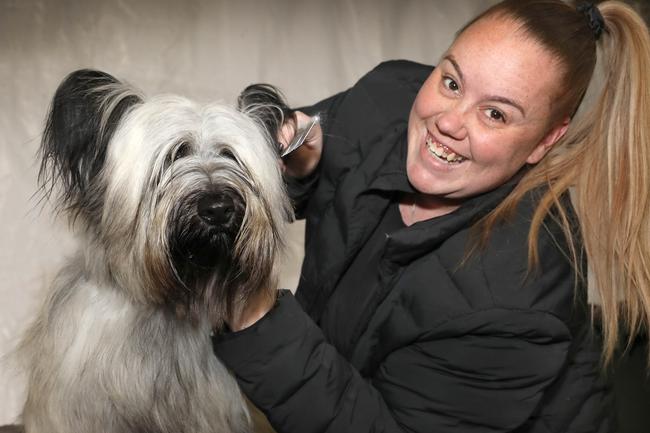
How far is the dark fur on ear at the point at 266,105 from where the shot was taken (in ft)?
6.59

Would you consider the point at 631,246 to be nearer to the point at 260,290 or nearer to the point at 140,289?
the point at 260,290

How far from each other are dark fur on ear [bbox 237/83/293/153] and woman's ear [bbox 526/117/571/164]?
0.70m

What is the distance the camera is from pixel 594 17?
6.64 ft

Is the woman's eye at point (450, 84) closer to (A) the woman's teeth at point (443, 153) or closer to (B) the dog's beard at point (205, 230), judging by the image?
(A) the woman's teeth at point (443, 153)

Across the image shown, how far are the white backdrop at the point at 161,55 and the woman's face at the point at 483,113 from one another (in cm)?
131

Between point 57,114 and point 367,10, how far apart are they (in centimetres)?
229

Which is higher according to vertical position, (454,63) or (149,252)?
(454,63)

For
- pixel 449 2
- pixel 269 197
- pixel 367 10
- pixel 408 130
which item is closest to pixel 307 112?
pixel 408 130

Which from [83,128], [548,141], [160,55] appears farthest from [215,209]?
[160,55]

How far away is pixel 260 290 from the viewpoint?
75.4 inches

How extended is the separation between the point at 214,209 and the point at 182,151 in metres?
0.23

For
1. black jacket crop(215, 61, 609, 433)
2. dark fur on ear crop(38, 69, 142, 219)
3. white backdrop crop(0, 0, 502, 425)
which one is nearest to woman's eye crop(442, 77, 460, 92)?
black jacket crop(215, 61, 609, 433)

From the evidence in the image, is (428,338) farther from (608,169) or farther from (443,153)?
(608,169)

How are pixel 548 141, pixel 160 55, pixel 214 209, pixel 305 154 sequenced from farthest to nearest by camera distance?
1. pixel 160 55
2. pixel 305 154
3. pixel 548 141
4. pixel 214 209
